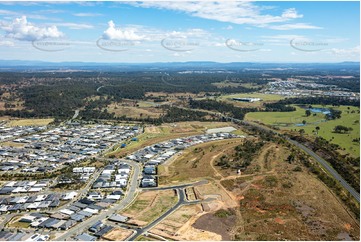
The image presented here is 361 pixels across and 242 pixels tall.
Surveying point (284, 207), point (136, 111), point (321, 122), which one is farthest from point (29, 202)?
point (321, 122)

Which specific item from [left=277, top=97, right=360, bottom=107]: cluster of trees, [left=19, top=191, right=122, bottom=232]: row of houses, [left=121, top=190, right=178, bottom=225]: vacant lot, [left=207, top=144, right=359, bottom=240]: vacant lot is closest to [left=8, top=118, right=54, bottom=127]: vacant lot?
[left=19, top=191, right=122, bottom=232]: row of houses

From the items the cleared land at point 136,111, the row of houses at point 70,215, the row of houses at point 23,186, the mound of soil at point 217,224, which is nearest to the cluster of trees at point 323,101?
the cleared land at point 136,111

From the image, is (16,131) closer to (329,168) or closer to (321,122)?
(329,168)

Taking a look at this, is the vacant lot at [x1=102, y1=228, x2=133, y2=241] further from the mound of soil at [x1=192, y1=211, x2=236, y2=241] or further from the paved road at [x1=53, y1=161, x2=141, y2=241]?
the mound of soil at [x1=192, y1=211, x2=236, y2=241]

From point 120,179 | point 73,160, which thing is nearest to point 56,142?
point 73,160

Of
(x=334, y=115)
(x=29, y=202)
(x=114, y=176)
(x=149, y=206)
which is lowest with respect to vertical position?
(x=29, y=202)

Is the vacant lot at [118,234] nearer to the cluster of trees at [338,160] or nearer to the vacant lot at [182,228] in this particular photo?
the vacant lot at [182,228]
